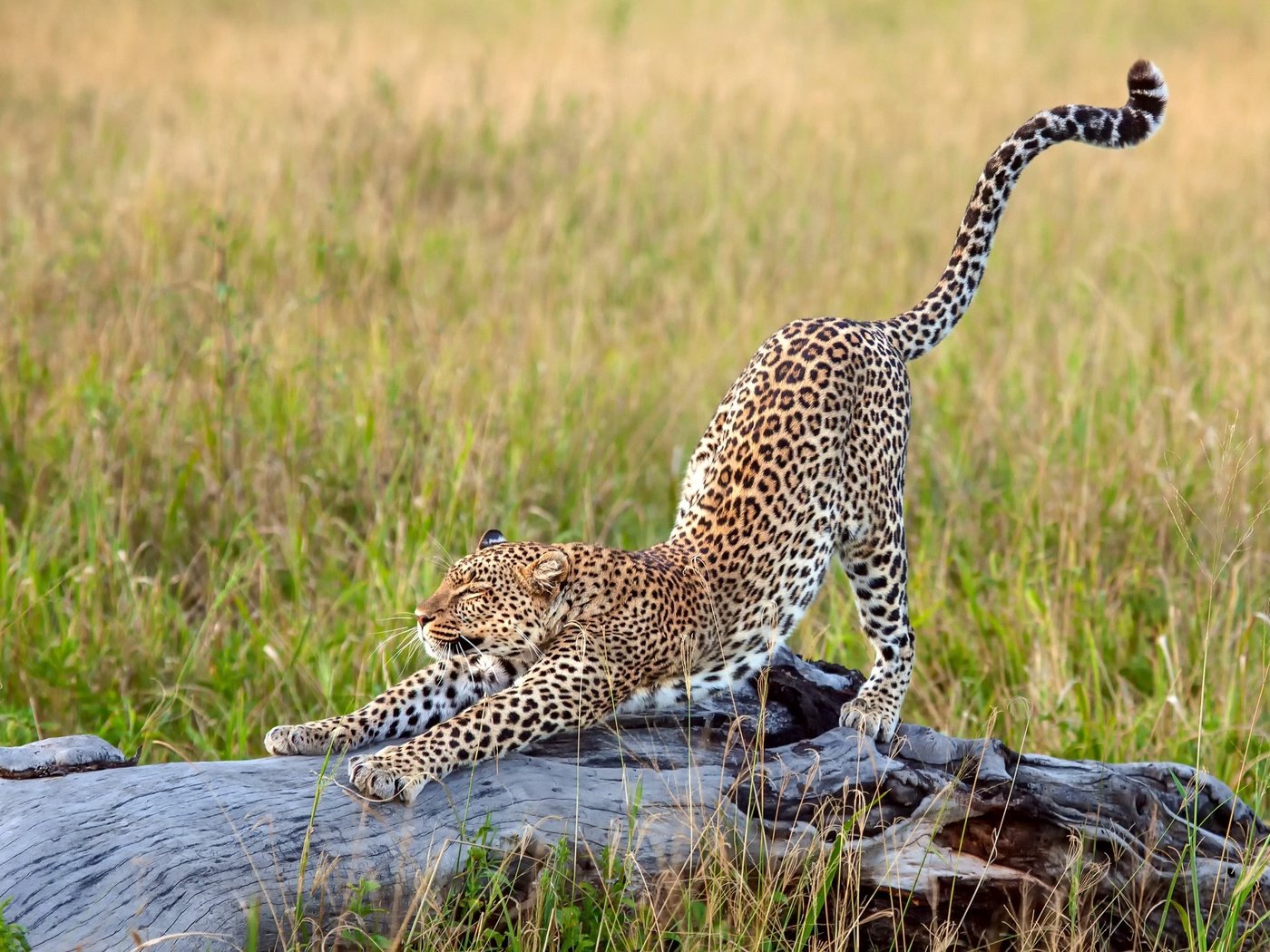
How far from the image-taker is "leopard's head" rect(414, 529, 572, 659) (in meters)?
4.05

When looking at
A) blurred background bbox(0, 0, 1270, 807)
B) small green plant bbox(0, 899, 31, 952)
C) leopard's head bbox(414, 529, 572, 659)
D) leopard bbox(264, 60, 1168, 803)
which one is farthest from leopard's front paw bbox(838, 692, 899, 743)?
small green plant bbox(0, 899, 31, 952)

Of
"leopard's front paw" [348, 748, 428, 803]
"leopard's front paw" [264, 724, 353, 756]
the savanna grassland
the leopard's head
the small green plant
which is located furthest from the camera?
the savanna grassland

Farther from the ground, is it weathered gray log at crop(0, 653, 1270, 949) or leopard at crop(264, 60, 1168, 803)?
leopard at crop(264, 60, 1168, 803)

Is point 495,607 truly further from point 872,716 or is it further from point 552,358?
point 552,358

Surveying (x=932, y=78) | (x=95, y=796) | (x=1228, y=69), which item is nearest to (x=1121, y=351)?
(x=95, y=796)

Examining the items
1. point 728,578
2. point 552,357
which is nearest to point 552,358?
point 552,357

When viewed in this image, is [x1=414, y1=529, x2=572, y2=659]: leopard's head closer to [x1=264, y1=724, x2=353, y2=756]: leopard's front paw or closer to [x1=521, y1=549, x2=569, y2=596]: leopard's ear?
[x1=521, y1=549, x2=569, y2=596]: leopard's ear

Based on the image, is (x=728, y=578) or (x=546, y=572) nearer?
(x=546, y=572)

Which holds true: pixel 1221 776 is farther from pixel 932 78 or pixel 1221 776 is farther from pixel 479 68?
pixel 932 78

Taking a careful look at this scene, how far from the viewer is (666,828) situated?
144 inches

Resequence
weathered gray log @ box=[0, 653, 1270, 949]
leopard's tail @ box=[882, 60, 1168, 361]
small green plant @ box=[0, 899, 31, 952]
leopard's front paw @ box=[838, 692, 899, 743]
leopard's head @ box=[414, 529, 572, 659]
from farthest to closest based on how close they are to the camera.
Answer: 1. leopard's tail @ box=[882, 60, 1168, 361]
2. leopard's front paw @ box=[838, 692, 899, 743]
3. leopard's head @ box=[414, 529, 572, 659]
4. weathered gray log @ box=[0, 653, 1270, 949]
5. small green plant @ box=[0, 899, 31, 952]

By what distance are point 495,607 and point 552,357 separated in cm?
408

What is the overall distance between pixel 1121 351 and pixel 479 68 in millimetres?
6993

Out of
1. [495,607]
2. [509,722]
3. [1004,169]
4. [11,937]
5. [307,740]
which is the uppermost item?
→ [1004,169]
